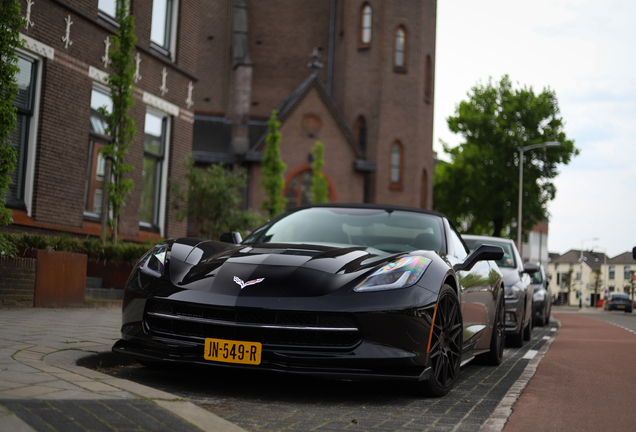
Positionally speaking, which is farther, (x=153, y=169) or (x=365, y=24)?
(x=365, y=24)

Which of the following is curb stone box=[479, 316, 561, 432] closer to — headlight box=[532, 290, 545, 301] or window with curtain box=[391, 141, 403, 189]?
headlight box=[532, 290, 545, 301]

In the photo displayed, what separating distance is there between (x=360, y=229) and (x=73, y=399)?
3.06m

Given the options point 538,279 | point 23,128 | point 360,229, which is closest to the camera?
point 360,229

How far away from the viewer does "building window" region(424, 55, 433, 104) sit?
126ft

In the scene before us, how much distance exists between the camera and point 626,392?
6.11 meters

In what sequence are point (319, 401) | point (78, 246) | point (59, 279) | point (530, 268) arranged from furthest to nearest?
point (530, 268) → point (78, 246) → point (59, 279) → point (319, 401)

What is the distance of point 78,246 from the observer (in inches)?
448

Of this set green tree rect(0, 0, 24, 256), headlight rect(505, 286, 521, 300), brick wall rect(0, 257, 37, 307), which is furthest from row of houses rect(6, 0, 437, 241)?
headlight rect(505, 286, 521, 300)

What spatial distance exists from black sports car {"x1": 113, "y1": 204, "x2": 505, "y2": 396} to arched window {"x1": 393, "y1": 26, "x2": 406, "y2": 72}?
3248cm

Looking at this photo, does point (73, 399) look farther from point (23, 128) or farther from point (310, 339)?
point (23, 128)

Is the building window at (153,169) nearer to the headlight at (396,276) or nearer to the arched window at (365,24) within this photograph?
the headlight at (396,276)

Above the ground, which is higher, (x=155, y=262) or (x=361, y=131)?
(x=361, y=131)

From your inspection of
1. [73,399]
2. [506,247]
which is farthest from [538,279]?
[73,399]

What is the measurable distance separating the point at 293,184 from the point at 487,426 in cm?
3106
